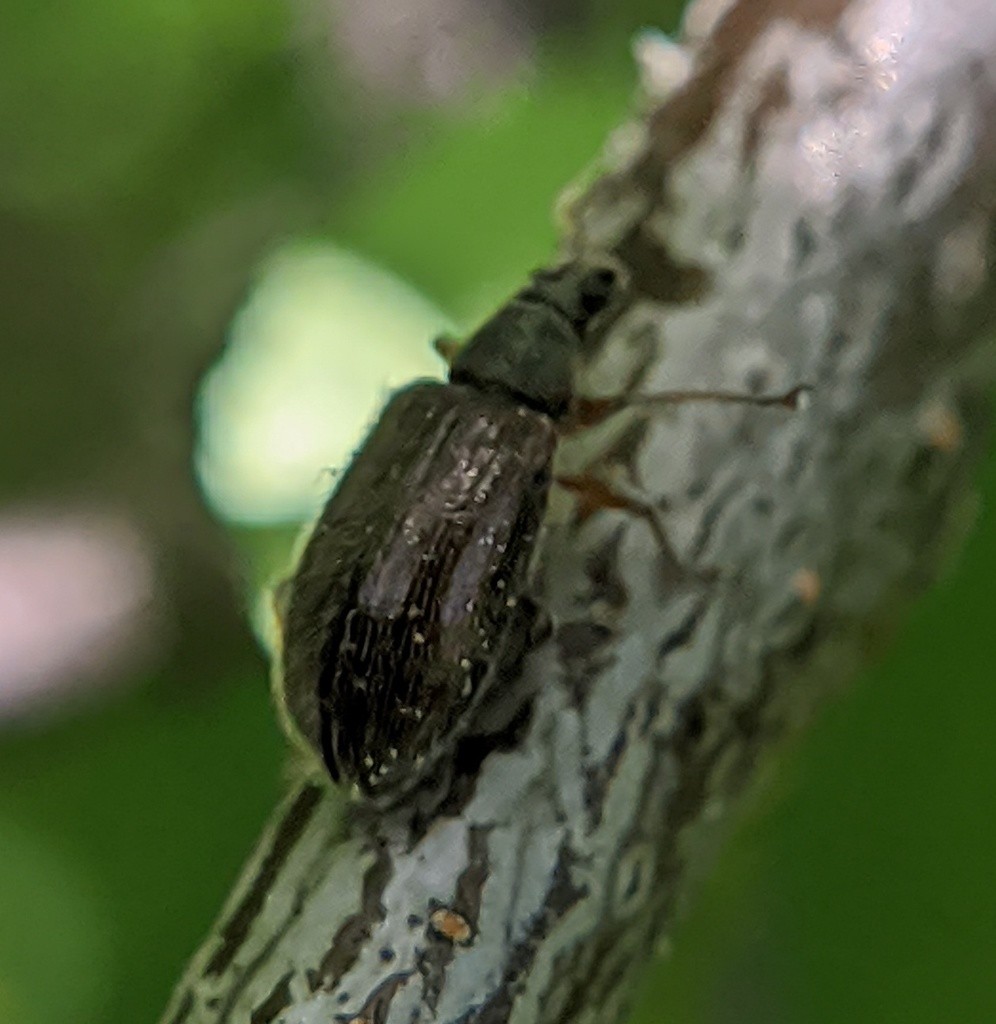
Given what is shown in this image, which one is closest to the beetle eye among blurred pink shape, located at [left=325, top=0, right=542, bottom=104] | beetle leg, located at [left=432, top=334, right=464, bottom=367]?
beetle leg, located at [left=432, top=334, right=464, bottom=367]

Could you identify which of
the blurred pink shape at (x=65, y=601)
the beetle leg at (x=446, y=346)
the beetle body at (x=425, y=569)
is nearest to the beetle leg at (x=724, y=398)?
the beetle body at (x=425, y=569)

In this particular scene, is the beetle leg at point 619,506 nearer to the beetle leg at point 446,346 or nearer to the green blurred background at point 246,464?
the beetle leg at point 446,346

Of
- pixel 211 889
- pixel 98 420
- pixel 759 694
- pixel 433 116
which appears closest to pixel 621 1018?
pixel 759 694

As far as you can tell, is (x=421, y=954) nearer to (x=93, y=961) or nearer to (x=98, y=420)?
(x=93, y=961)

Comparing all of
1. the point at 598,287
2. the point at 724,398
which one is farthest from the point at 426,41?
the point at 724,398

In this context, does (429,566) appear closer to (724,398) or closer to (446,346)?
(724,398)

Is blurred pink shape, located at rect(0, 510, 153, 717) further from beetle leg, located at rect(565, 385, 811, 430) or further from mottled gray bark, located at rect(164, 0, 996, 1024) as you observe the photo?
beetle leg, located at rect(565, 385, 811, 430)

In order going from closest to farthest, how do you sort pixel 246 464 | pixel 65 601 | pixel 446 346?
pixel 446 346 → pixel 246 464 → pixel 65 601
